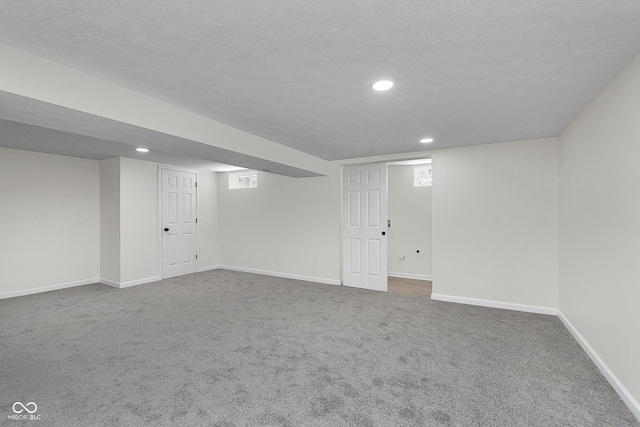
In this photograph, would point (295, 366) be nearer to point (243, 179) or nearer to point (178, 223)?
point (178, 223)

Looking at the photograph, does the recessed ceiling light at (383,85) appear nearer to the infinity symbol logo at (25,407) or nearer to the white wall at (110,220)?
the infinity symbol logo at (25,407)

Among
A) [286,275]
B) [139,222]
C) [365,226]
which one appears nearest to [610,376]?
[365,226]

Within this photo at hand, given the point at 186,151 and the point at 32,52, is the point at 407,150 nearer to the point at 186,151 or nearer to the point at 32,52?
the point at 186,151

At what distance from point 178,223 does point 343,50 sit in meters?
5.56

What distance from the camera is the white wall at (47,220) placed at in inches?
184

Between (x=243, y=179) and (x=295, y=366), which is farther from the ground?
(x=243, y=179)

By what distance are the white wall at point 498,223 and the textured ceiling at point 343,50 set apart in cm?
113

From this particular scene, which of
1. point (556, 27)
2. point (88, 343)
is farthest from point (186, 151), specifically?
point (556, 27)

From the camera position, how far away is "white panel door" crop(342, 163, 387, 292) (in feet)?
17.2

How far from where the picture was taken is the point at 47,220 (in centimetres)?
505

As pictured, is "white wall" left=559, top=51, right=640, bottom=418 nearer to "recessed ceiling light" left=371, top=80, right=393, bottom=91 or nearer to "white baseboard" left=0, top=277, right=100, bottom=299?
"recessed ceiling light" left=371, top=80, right=393, bottom=91

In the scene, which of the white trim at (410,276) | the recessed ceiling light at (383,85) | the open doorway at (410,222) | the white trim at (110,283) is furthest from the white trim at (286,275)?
the recessed ceiling light at (383,85)

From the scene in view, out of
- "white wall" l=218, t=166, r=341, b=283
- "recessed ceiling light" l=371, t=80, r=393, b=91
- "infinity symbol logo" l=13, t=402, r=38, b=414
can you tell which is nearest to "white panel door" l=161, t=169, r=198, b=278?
"white wall" l=218, t=166, r=341, b=283

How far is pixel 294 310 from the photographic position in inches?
162
